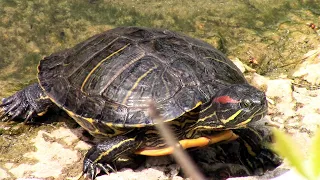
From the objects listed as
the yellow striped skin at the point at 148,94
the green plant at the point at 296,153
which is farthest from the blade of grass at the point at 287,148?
the yellow striped skin at the point at 148,94

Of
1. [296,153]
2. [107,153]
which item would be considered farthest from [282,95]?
[296,153]

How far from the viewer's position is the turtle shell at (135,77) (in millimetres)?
2547

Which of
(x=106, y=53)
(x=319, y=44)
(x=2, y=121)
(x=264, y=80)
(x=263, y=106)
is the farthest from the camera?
(x=319, y=44)

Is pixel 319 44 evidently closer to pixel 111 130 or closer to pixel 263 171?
pixel 263 171

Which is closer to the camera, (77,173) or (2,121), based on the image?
(77,173)

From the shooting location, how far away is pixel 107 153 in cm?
260

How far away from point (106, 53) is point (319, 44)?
2.55 m

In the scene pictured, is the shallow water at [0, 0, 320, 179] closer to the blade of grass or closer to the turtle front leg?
the turtle front leg

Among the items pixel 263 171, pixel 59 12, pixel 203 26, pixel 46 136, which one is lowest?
pixel 263 171

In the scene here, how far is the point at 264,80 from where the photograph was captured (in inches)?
144

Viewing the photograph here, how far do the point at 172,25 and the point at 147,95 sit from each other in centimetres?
204

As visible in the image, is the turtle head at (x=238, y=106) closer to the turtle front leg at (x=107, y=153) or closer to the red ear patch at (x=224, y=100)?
the red ear patch at (x=224, y=100)

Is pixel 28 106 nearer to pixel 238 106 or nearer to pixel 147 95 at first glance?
pixel 147 95

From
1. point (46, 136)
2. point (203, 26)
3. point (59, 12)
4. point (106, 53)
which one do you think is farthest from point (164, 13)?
point (46, 136)
